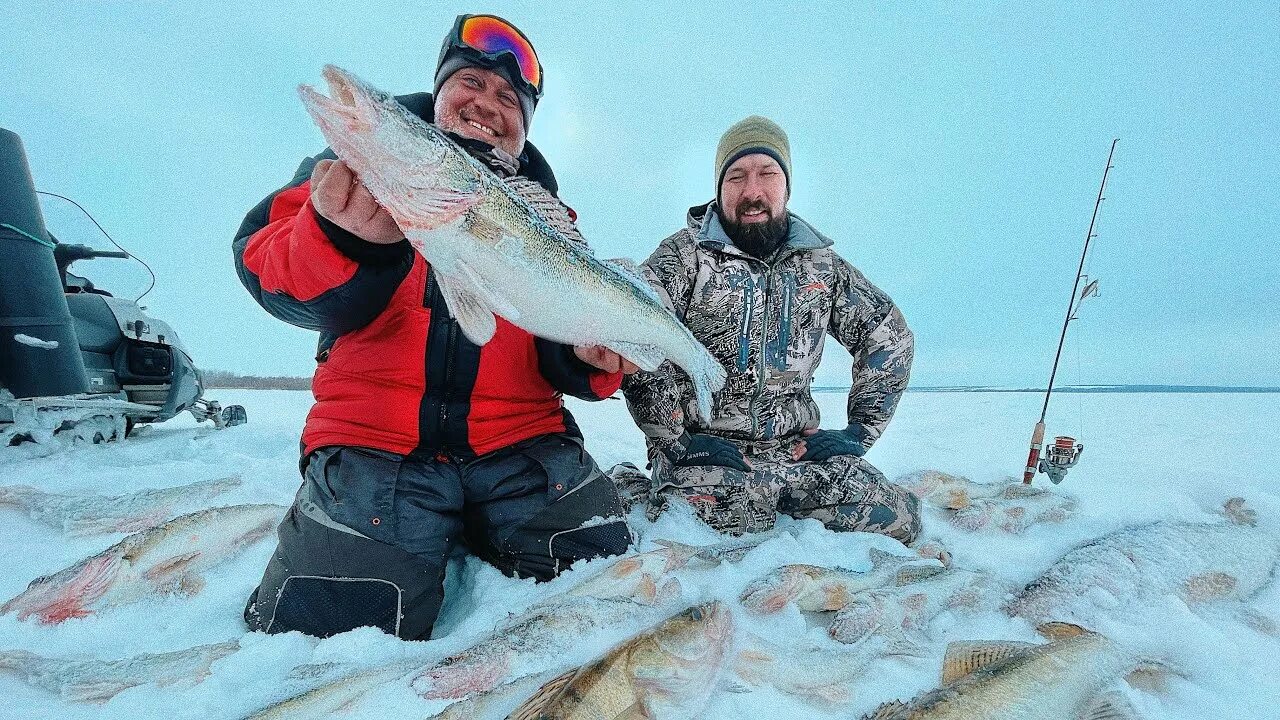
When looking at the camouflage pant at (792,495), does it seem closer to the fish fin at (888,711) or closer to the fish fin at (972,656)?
the fish fin at (972,656)

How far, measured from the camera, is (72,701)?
4.87ft

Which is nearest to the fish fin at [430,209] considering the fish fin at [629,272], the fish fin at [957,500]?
the fish fin at [629,272]

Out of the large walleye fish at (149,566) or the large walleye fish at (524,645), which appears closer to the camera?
the large walleye fish at (524,645)

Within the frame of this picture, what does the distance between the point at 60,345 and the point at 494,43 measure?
388 centimetres

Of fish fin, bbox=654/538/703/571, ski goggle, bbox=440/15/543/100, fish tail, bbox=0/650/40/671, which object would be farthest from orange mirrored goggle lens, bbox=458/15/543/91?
fish tail, bbox=0/650/40/671

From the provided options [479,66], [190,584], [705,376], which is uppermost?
[479,66]

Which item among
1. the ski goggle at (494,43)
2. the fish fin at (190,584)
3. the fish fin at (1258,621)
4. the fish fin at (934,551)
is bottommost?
the fish fin at (190,584)

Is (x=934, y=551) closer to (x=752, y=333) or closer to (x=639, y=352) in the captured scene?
(x=752, y=333)

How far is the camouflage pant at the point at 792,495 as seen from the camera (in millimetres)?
3590

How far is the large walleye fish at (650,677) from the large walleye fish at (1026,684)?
422 mm

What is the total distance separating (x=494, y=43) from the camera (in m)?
2.81

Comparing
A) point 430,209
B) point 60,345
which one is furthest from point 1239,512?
point 60,345

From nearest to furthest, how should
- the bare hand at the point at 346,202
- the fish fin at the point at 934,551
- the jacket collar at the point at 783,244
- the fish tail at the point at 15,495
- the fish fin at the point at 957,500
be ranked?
the bare hand at the point at 346,202 < the fish tail at the point at 15,495 < the fish fin at the point at 934,551 < the jacket collar at the point at 783,244 < the fish fin at the point at 957,500

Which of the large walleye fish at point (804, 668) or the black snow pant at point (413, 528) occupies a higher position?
the black snow pant at point (413, 528)
